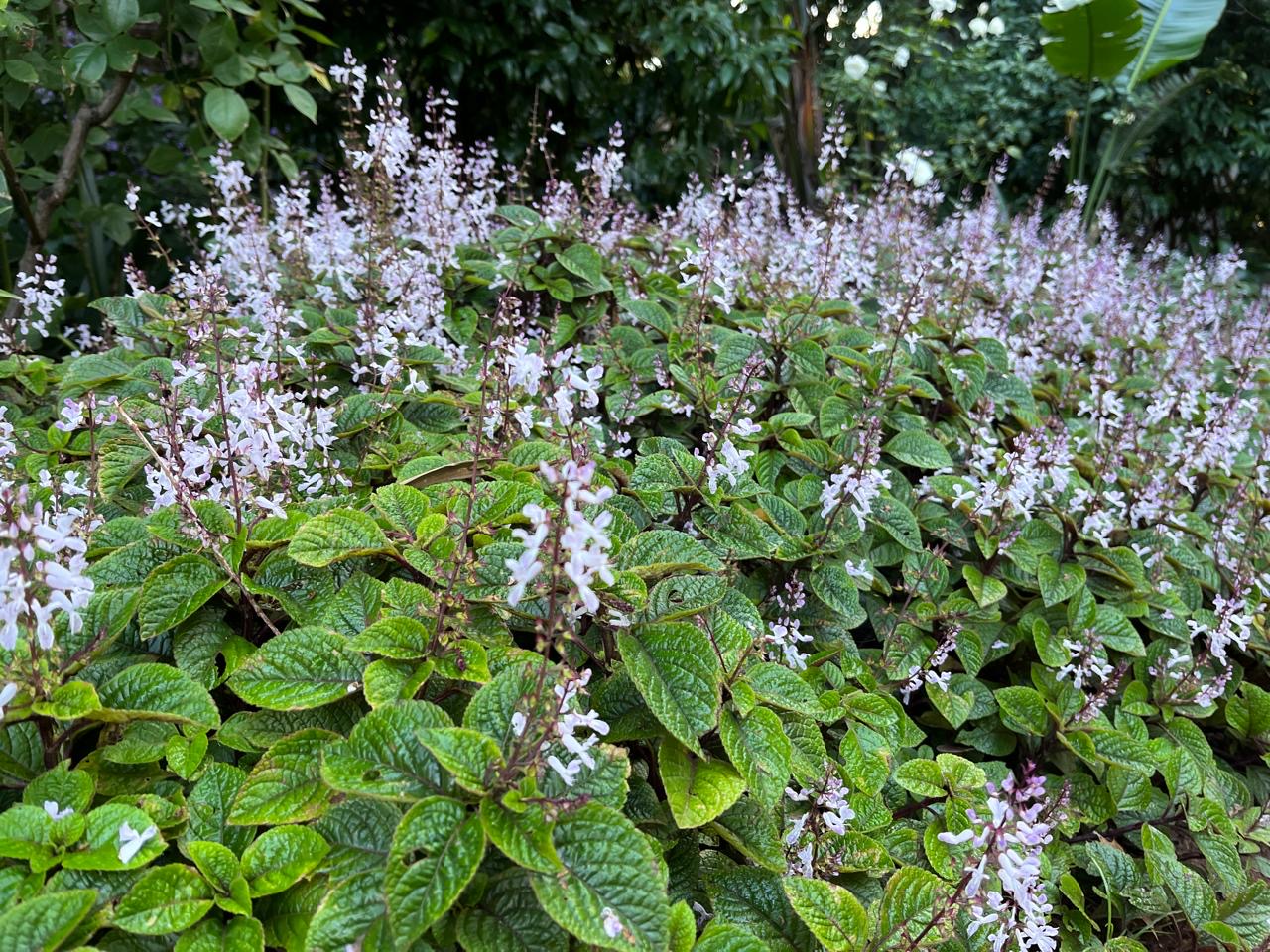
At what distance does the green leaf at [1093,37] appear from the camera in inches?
226

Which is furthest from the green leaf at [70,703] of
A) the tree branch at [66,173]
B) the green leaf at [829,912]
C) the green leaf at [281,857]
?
the tree branch at [66,173]

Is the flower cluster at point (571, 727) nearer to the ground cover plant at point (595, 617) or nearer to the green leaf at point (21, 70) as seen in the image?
the ground cover plant at point (595, 617)

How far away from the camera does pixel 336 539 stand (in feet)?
4.99

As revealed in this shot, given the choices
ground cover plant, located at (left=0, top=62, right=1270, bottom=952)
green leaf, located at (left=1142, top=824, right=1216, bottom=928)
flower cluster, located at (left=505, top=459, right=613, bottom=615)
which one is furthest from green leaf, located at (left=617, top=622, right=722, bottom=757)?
green leaf, located at (left=1142, top=824, right=1216, bottom=928)

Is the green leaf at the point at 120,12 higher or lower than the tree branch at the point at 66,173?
higher

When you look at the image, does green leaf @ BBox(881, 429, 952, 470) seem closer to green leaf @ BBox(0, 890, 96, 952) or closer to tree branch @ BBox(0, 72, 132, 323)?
green leaf @ BBox(0, 890, 96, 952)

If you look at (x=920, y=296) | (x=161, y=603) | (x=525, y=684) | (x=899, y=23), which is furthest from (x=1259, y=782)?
(x=899, y=23)

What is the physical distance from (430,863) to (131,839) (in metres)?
0.40

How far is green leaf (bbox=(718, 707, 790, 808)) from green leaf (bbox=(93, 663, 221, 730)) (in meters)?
0.79

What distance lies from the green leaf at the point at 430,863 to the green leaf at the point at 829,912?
56cm

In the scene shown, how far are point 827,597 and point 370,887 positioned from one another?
4.11 ft

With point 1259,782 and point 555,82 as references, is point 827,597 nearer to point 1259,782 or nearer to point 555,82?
point 1259,782

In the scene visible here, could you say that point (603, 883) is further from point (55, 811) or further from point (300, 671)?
point (55, 811)

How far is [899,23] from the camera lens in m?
10.5
